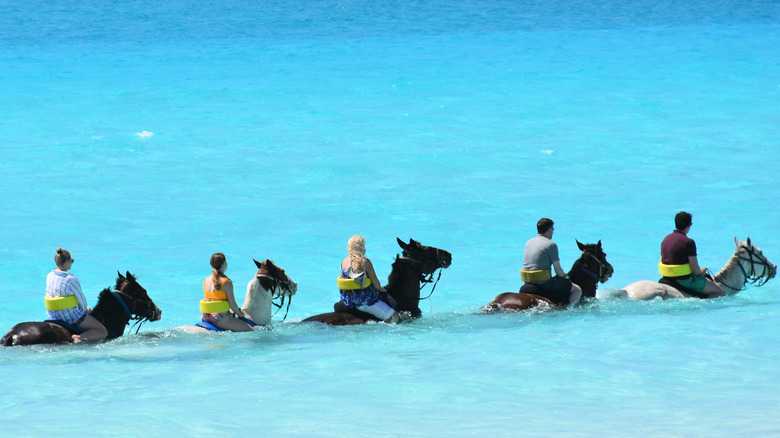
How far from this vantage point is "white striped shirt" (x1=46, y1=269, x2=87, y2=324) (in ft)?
40.8

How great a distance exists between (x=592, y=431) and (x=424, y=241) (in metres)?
12.8

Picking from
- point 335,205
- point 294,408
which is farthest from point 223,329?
point 335,205

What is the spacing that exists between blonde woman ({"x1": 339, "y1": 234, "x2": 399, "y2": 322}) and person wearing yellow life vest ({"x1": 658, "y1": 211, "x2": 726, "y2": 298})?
13.5ft

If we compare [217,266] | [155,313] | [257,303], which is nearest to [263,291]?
[257,303]

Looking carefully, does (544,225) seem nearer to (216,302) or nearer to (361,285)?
(361,285)

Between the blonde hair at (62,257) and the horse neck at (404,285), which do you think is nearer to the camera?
the blonde hair at (62,257)

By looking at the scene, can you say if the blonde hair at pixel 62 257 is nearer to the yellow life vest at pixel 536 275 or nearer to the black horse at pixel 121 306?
the black horse at pixel 121 306

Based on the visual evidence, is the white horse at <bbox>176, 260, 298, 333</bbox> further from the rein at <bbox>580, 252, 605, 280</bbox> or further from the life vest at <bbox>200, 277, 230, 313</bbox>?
the rein at <bbox>580, 252, 605, 280</bbox>

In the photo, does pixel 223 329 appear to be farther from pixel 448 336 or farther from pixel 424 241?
pixel 424 241

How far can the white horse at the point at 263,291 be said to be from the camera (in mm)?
13273

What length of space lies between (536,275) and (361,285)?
2.52 meters

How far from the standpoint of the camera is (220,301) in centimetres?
1311

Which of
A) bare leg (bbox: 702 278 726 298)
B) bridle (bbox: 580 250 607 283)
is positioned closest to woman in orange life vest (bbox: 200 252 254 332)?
bridle (bbox: 580 250 607 283)

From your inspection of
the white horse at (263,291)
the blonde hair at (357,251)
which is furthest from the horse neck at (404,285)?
the white horse at (263,291)
